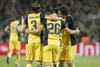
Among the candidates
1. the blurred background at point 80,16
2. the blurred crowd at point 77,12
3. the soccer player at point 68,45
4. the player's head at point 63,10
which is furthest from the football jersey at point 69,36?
the blurred crowd at point 77,12

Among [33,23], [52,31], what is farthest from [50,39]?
[33,23]

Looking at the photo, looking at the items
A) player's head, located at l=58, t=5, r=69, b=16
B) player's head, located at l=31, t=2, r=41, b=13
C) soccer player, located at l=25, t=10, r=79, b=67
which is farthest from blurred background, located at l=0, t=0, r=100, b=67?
soccer player, located at l=25, t=10, r=79, b=67

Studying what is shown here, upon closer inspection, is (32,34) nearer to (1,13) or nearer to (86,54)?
(86,54)

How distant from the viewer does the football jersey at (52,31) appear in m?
13.4

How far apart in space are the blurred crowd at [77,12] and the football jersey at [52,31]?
1976 cm

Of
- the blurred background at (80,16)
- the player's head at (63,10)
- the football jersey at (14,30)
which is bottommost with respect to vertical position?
the player's head at (63,10)

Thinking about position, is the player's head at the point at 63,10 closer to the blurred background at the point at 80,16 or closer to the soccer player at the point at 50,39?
the soccer player at the point at 50,39

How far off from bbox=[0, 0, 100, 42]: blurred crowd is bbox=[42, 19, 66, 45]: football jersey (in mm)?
19759

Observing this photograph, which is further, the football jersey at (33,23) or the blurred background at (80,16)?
the blurred background at (80,16)

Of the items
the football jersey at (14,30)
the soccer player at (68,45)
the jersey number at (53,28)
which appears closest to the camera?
the jersey number at (53,28)

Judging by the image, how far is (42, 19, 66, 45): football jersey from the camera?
13.4 m

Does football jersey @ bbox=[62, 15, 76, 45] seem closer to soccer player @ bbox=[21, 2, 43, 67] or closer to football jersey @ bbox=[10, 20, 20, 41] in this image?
soccer player @ bbox=[21, 2, 43, 67]

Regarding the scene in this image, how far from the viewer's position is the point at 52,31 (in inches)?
530

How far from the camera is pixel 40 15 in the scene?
14.0 meters
